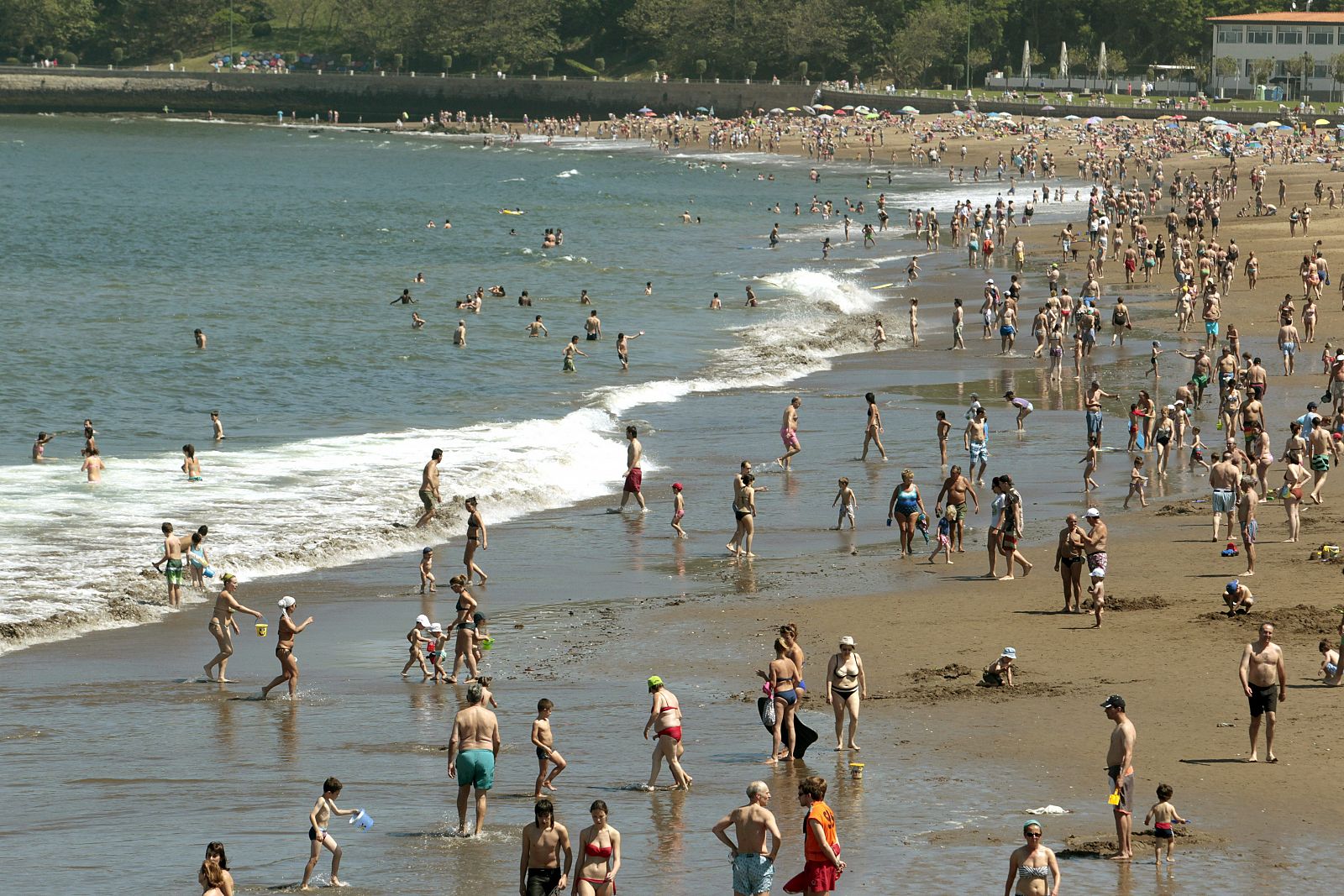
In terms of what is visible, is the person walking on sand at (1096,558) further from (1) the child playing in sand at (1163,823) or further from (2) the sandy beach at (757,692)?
(1) the child playing in sand at (1163,823)

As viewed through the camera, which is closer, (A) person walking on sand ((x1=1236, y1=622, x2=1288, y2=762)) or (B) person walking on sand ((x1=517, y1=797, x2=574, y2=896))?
(B) person walking on sand ((x1=517, y1=797, x2=574, y2=896))

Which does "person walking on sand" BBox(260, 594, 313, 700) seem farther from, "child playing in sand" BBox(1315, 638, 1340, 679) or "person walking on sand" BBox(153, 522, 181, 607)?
"child playing in sand" BBox(1315, 638, 1340, 679)

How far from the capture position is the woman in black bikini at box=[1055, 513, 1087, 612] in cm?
1683

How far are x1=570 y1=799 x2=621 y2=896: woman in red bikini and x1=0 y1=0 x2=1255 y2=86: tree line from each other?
114958mm

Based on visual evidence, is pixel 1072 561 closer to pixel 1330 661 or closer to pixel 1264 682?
pixel 1330 661

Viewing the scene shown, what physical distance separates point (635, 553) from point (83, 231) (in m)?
54.2

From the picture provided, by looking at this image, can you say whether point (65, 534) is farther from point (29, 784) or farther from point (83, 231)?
point (83, 231)

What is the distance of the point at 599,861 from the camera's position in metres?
10.1

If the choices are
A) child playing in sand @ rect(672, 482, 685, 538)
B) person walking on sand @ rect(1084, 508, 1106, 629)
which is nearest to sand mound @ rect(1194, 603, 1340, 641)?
person walking on sand @ rect(1084, 508, 1106, 629)

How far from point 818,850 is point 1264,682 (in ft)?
15.0

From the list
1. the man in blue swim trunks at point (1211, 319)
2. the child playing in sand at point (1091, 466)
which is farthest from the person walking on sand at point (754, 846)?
the man in blue swim trunks at point (1211, 319)

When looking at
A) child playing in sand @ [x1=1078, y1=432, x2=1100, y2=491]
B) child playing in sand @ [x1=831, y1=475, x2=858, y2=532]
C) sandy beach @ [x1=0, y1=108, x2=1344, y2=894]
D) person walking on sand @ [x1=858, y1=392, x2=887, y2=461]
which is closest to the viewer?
sandy beach @ [x1=0, y1=108, x2=1344, y2=894]

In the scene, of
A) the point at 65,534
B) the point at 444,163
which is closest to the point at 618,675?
the point at 65,534

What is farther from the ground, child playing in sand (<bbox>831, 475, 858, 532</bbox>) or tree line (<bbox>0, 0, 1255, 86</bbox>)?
tree line (<bbox>0, 0, 1255, 86</bbox>)
